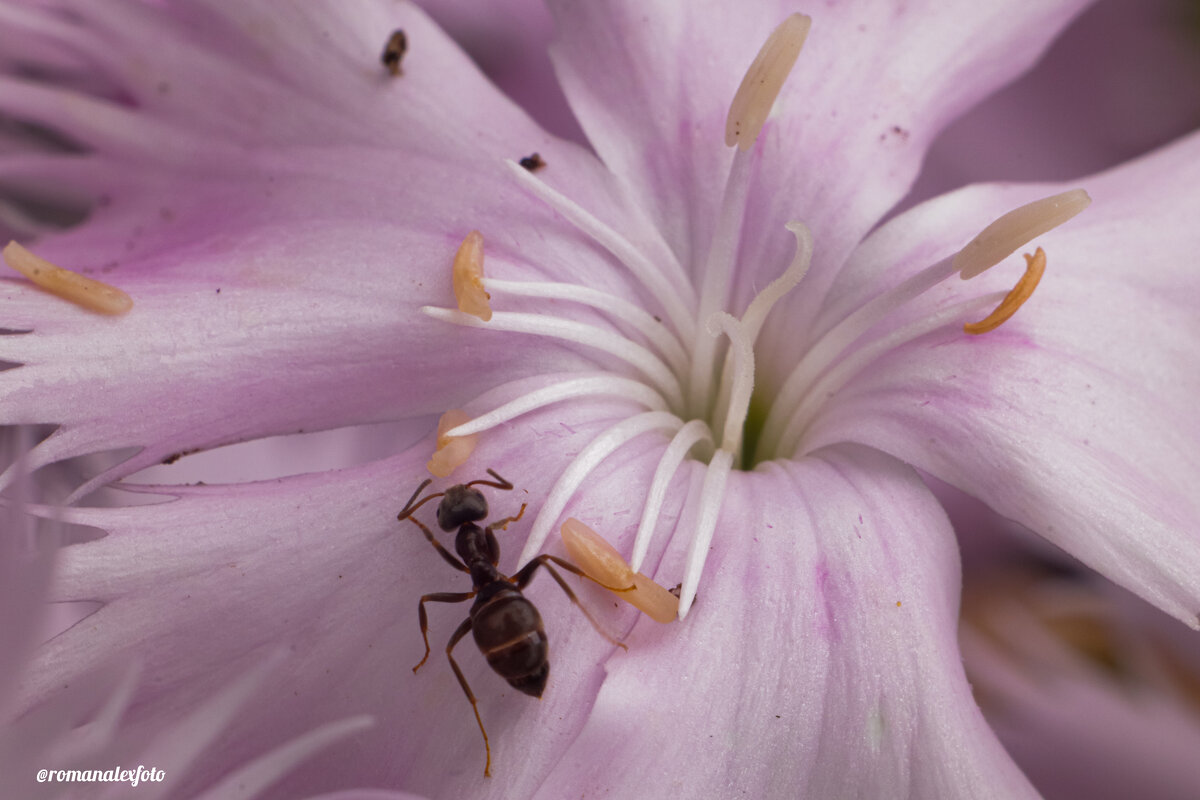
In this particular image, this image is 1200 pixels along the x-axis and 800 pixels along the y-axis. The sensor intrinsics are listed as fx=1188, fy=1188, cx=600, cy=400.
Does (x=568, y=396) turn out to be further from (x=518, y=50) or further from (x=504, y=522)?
(x=518, y=50)

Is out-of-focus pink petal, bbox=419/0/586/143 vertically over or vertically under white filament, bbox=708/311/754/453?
over

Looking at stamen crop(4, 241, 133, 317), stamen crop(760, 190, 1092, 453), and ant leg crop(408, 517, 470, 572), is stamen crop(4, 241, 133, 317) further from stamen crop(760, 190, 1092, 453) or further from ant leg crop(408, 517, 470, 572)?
stamen crop(760, 190, 1092, 453)

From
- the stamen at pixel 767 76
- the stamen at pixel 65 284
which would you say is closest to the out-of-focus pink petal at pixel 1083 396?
the stamen at pixel 767 76

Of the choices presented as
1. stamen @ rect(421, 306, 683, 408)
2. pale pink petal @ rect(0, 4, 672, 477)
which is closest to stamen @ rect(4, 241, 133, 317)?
pale pink petal @ rect(0, 4, 672, 477)

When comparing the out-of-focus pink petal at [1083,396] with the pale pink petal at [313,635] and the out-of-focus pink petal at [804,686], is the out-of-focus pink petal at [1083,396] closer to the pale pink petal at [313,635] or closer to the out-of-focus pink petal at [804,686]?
the out-of-focus pink petal at [804,686]

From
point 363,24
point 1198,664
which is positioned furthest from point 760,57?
point 1198,664

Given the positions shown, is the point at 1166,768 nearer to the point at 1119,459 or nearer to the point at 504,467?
the point at 1119,459
